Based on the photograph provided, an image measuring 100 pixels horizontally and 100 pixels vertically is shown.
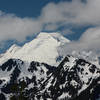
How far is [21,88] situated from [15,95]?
3102mm

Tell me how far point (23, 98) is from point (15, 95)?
2.83 m

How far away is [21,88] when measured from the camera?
314ft

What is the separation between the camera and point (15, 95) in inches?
3787

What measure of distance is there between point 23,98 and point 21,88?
3.73 meters
